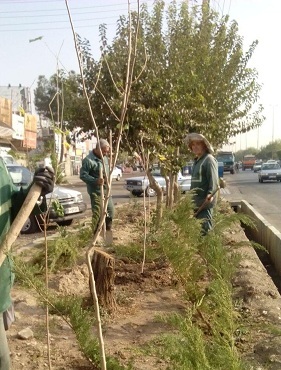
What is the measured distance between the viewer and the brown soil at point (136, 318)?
12.9 feet

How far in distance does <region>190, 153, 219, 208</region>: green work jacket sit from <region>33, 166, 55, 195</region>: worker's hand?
3582mm

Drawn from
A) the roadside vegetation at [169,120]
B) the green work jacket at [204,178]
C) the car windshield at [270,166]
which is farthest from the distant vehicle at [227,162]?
the green work jacket at [204,178]

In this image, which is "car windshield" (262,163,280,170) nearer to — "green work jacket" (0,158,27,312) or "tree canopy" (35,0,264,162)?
"tree canopy" (35,0,264,162)

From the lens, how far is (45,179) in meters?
2.77

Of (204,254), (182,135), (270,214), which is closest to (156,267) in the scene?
(204,254)

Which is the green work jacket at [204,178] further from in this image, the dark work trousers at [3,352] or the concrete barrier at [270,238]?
the dark work trousers at [3,352]

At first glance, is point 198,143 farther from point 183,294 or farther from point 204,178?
point 183,294

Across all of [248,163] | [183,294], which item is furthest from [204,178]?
[248,163]

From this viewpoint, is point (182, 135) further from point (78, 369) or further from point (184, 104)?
point (78, 369)

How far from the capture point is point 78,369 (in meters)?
3.79

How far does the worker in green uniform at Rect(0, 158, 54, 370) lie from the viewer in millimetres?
2793

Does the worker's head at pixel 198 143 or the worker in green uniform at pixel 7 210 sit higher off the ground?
the worker's head at pixel 198 143

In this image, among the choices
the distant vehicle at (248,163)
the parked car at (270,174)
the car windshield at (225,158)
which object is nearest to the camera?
the parked car at (270,174)

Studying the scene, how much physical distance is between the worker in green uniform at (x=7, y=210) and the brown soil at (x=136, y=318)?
0.75 metres
